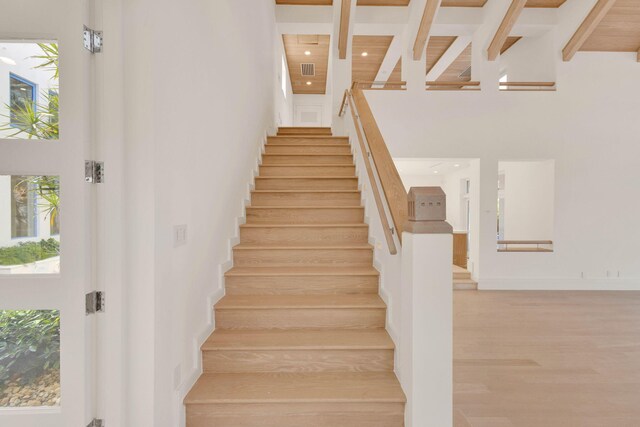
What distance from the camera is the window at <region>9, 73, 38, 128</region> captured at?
137cm

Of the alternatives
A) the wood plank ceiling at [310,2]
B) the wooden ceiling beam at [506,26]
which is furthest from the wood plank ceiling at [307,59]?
the wooden ceiling beam at [506,26]

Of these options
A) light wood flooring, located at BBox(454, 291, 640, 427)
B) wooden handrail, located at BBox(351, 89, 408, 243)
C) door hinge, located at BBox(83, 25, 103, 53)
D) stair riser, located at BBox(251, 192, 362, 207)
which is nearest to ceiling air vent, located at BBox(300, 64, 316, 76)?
stair riser, located at BBox(251, 192, 362, 207)

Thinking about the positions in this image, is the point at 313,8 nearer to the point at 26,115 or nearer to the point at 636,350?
the point at 26,115

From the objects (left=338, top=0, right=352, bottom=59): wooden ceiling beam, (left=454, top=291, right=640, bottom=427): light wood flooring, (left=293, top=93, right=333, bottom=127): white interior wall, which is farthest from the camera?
(left=293, top=93, right=333, bottom=127): white interior wall

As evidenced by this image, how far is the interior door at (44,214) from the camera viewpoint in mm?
1360

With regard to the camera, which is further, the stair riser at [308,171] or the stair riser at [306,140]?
the stair riser at [306,140]

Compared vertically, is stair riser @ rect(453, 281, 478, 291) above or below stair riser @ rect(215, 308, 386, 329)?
below

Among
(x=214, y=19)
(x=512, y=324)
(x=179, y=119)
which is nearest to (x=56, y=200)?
(x=179, y=119)

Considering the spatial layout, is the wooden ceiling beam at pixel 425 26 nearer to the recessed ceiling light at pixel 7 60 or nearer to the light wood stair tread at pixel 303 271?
the light wood stair tread at pixel 303 271

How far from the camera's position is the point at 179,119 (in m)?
1.81

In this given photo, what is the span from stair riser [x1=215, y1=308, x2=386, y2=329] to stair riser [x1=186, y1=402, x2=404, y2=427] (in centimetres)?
59

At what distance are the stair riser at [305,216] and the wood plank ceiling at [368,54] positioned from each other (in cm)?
552

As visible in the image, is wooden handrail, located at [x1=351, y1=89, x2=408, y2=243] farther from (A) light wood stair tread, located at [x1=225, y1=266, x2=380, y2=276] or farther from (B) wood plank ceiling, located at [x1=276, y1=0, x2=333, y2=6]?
(B) wood plank ceiling, located at [x1=276, y1=0, x2=333, y2=6]

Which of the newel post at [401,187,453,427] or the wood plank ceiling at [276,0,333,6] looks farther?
the wood plank ceiling at [276,0,333,6]
